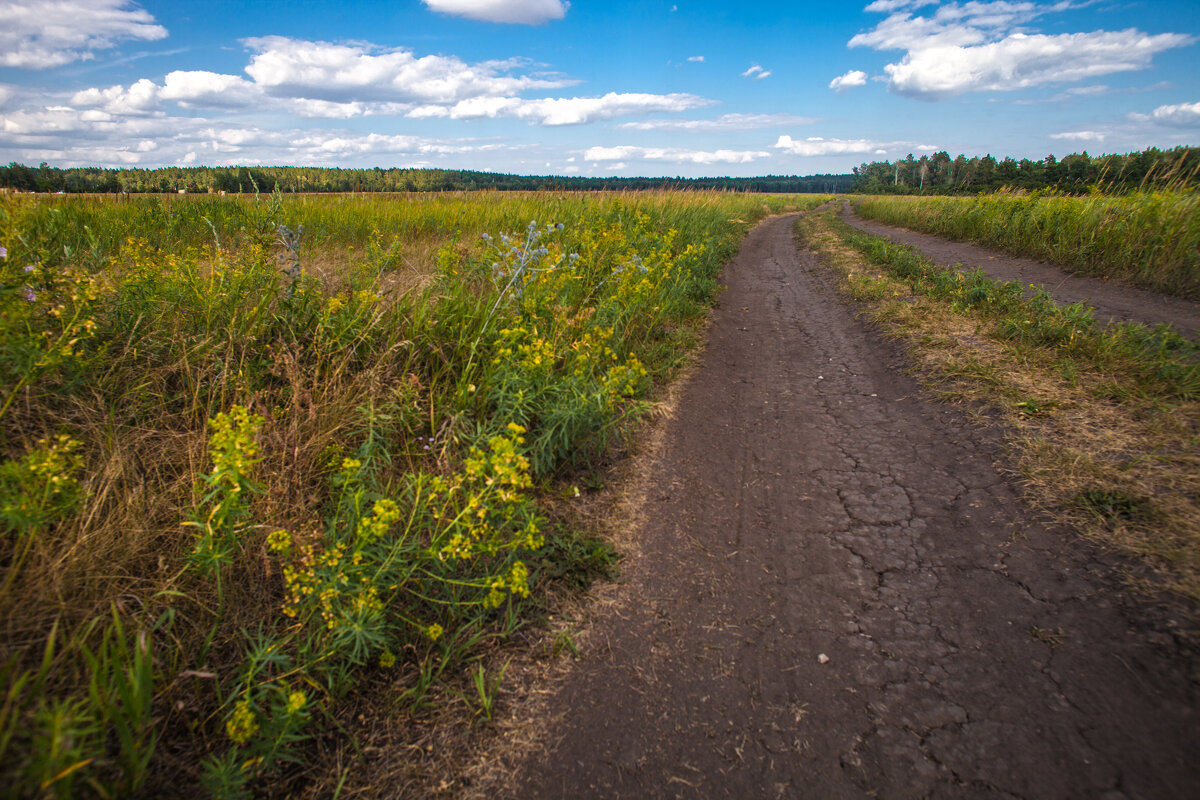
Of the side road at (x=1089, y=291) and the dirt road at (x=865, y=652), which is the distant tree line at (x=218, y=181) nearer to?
the dirt road at (x=865, y=652)

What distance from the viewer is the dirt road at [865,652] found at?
1.63 metres

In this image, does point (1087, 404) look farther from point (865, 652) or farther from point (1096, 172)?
point (1096, 172)

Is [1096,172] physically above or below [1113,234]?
above

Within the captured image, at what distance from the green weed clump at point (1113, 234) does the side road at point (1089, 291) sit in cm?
20

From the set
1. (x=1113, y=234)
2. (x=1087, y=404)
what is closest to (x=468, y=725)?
(x=1087, y=404)

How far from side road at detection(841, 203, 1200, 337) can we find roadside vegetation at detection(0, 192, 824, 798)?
208 inches

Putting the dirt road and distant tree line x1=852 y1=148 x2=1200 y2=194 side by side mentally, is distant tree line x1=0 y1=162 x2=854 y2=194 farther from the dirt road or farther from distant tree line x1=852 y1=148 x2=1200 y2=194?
distant tree line x1=852 y1=148 x2=1200 y2=194

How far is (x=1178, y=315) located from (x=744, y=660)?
644cm

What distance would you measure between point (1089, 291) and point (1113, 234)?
66.7 inches

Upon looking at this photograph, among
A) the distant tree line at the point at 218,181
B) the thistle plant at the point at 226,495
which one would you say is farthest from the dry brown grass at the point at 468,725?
the distant tree line at the point at 218,181

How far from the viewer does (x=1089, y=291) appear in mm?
6625

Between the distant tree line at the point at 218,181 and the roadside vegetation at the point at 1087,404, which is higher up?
the distant tree line at the point at 218,181

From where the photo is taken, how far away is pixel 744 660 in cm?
208

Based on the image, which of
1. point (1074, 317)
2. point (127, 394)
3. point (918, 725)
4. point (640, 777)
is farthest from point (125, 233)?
point (1074, 317)
